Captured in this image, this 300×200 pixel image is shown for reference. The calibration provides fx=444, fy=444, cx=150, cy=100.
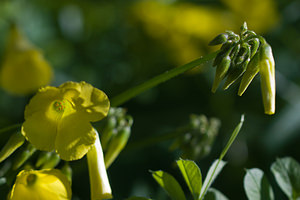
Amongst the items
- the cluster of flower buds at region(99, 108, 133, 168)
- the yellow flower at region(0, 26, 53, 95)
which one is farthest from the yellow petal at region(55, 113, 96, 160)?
the yellow flower at region(0, 26, 53, 95)

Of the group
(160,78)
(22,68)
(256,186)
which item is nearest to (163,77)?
(160,78)

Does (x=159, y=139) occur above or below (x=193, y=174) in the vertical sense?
below

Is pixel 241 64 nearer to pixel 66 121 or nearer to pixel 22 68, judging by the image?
pixel 66 121

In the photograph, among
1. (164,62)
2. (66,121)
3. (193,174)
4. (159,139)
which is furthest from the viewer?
(164,62)

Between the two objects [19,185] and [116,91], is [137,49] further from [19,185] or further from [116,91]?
[19,185]

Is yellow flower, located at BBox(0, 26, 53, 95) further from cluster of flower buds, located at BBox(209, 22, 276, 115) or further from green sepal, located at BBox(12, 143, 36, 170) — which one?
cluster of flower buds, located at BBox(209, 22, 276, 115)

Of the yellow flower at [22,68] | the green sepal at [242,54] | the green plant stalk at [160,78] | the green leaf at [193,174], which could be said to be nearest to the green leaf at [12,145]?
the green plant stalk at [160,78]

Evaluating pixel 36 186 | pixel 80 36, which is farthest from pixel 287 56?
pixel 36 186

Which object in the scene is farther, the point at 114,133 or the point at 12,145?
the point at 114,133
